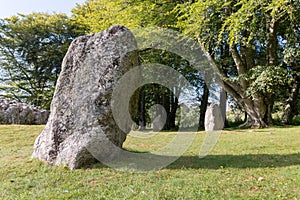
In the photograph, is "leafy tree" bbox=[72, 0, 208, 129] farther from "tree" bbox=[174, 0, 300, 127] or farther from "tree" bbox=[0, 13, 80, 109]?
"tree" bbox=[0, 13, 80, 109]

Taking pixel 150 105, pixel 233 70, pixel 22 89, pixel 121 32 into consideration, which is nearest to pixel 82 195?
pixel 121 32

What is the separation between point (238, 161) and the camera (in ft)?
19.0

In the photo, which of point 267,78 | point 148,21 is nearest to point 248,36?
point 267,78

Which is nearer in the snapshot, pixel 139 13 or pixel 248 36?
pixel 248 36

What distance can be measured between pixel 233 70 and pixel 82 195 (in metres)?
18.5

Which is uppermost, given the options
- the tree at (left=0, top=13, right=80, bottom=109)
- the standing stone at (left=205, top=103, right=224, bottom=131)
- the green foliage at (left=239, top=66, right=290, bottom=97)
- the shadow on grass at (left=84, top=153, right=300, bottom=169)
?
the tree at (left=0, top=13, right=80, bottom=109)

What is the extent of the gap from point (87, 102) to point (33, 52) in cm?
2214

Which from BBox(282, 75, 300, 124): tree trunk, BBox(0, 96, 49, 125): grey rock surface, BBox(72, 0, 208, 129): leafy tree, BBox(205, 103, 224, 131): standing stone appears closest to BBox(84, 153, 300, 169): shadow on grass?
BBox(205, 103, 224, 131): standing stone

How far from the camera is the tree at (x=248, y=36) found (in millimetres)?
11275

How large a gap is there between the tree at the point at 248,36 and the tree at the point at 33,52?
14674 mm

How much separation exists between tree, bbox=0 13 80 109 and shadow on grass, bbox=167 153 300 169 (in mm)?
20149

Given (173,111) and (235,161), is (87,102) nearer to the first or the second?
(235,161)

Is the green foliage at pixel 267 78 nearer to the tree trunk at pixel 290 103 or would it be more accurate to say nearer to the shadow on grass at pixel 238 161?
the tree trunk at pixel 290 103

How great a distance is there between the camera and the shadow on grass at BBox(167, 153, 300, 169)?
538 cm
